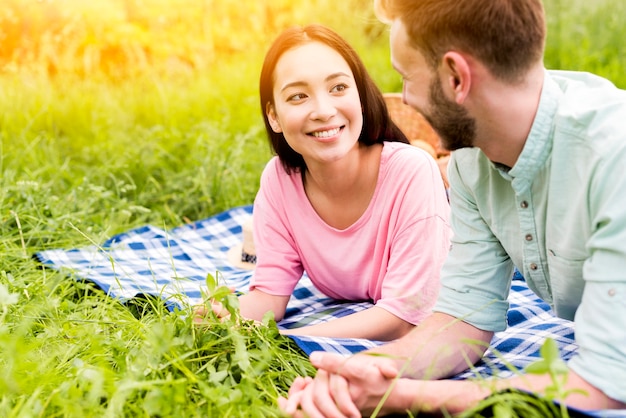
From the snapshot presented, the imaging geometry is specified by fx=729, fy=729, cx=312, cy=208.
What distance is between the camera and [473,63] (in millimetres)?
1571

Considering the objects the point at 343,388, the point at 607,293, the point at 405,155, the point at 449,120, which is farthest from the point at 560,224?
the point at 405,155

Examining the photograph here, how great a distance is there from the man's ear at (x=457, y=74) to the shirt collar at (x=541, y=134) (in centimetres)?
17

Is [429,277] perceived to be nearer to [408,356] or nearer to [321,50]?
[408,356]

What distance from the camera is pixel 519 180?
66.3 inches

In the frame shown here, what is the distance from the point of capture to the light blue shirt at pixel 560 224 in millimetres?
1461

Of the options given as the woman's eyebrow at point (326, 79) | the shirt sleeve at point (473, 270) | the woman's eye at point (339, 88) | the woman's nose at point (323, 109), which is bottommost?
the shirt sleeve at point (473, 270)

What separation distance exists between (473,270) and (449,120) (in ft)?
1.51

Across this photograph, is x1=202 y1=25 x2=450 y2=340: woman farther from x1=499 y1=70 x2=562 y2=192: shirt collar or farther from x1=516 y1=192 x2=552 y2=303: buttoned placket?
x1=499 y1=70 x2=562 y2=192: shirt collar

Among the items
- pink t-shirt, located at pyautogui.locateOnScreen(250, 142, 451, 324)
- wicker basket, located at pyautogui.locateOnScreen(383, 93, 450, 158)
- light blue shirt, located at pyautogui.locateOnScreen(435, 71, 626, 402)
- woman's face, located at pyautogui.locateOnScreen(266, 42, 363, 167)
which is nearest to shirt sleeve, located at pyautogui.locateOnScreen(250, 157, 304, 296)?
pink t-shirt, located at pyautogui.locateOnScreen(250, 142, 451, 324)

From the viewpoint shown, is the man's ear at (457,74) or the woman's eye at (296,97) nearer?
the man's ear at (457,74)

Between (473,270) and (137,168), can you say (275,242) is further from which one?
(137,168)

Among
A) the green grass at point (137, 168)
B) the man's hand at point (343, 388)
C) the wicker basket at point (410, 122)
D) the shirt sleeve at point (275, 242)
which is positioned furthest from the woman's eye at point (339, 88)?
the wicker basket at point (410, 122)

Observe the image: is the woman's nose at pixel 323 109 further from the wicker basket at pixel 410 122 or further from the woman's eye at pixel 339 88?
the wicker basket at pixel 410 122

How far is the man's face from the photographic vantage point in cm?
164
